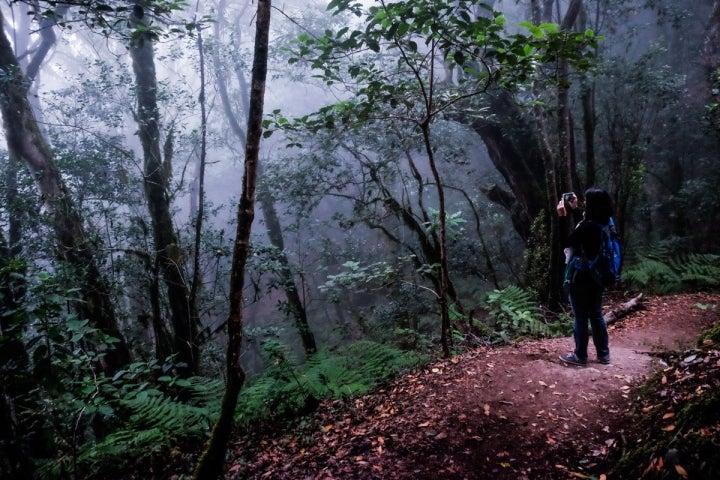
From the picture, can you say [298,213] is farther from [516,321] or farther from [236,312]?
[236,312]

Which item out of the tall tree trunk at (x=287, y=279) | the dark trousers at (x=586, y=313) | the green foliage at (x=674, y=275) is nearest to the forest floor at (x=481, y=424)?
the dark trousers at (x=586, y=313)

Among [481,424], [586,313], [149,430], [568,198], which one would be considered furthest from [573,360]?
[149,430]

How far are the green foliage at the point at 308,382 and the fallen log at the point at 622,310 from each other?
445 centimetres

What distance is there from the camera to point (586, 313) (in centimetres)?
461

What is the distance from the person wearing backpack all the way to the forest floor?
250 millimetres

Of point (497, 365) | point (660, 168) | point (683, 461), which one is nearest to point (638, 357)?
point (497, 365)

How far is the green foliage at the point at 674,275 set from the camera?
356 inches

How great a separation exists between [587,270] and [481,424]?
2.18 meters

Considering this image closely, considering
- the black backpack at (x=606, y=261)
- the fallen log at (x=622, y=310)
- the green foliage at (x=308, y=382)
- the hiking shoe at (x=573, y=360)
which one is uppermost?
the black backpack at (x=606, y=261)

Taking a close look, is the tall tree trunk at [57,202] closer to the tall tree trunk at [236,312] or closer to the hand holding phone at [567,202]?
the tall tree trunk at [236,312]

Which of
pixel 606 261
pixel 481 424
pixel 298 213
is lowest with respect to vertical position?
pixel 481 424

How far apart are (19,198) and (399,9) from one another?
8.84 meters

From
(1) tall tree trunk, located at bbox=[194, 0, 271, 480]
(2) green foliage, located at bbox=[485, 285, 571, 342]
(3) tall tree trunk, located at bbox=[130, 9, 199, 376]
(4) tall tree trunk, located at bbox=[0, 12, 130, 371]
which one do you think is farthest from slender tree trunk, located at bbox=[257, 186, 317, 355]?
(1) tall tree trunk, located at bbox=[194, 0, 271, 480]

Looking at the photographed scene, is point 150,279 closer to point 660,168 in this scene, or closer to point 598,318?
point 598,318
